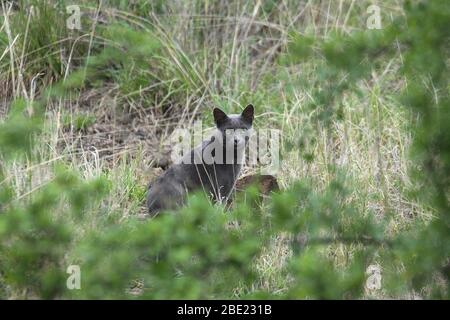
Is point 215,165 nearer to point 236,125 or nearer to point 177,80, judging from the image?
point 236,125

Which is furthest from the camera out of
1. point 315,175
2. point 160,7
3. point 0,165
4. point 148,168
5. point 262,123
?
point 160,7

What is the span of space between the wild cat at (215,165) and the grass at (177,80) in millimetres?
259

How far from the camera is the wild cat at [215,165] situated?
19.7 feet

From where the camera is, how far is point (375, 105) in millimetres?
7133

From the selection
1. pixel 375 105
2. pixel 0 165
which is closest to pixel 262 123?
pixel 375 105

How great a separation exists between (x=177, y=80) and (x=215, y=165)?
1.60 m

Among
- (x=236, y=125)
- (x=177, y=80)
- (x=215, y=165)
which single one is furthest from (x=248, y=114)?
(x=177, y=80)

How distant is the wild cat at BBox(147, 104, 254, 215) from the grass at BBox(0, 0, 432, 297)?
26 centimetres

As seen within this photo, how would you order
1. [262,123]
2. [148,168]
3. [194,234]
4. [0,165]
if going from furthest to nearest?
[262,123]
[148,168]
[0,165]
[194,234]

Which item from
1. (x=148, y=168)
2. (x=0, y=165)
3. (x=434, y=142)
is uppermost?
(x=434, y=142)

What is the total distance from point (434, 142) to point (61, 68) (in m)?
4.18

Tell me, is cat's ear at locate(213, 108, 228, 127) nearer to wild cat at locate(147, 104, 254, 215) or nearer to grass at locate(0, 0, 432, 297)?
wild cat at locate(147, 104, 254, 215)

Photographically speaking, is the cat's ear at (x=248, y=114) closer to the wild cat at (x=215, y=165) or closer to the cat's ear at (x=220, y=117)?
the wild cat at (x=215, y=165)
